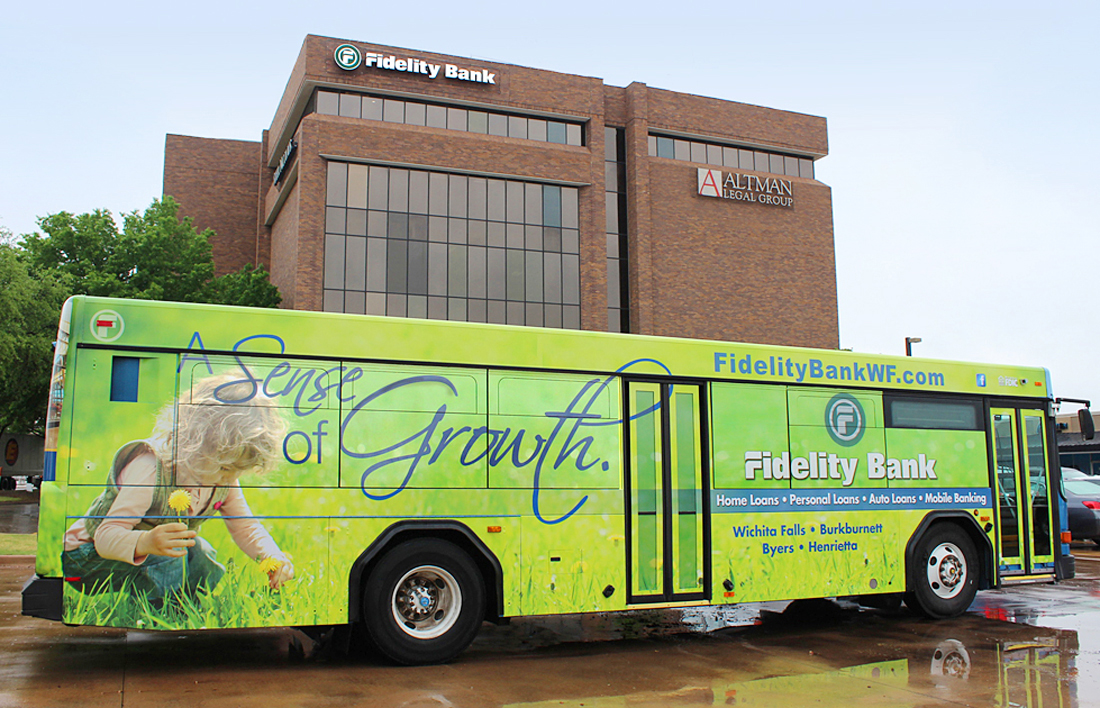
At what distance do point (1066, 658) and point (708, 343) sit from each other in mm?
4427

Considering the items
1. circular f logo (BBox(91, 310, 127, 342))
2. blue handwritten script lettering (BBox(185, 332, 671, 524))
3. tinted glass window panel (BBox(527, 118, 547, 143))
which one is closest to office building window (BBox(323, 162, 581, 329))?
tinted glass window panel (BBox(527, 118, 547, 143))

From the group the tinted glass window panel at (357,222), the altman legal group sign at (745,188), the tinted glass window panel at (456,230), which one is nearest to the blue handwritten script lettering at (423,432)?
the tinted glass window panel at (357,222)

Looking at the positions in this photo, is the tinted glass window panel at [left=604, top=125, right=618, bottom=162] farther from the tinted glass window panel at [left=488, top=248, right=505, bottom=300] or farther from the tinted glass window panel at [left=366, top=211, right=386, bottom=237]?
the tinted glass window panel at [left=366, top=211, right=386, bottom=237]

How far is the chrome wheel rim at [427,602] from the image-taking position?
23.9 feet

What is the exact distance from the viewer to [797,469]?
29.7 feet

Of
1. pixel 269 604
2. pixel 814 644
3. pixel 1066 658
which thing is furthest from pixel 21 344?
pixel 1066 658

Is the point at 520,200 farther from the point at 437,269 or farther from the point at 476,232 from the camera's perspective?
the point at 437,269

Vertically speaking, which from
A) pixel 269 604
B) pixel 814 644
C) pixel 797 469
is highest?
pixel 797 469

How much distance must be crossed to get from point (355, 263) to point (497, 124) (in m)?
8.99

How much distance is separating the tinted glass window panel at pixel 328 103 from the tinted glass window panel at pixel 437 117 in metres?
3.83

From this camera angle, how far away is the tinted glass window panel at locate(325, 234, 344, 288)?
3391 centimetres

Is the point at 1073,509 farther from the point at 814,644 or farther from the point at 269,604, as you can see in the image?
the point at 269,604

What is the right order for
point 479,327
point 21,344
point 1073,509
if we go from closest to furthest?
point 479,327
point 1073,509
point 21,344

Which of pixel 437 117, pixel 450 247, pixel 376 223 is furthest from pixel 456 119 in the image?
pixel 376 223
